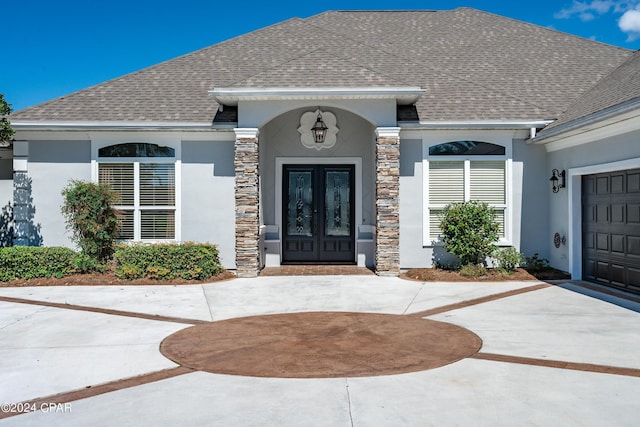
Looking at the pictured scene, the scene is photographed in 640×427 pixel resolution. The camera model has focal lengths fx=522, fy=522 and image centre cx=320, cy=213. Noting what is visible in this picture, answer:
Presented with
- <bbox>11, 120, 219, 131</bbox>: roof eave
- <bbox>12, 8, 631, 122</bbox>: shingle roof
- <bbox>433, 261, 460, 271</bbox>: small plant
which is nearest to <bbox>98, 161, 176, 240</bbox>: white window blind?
<bbox>11, 120, 219, 131</bbox>: roof eave

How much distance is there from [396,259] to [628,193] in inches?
182

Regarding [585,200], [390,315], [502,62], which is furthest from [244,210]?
[502,62]

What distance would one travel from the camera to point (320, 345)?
6086 mm

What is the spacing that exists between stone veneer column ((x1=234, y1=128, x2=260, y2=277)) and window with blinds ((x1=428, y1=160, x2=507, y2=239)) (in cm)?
407

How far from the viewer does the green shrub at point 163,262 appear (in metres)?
11.1

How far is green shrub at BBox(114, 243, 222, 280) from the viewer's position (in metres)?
11.1

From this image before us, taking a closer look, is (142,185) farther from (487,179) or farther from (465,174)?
(487,179)

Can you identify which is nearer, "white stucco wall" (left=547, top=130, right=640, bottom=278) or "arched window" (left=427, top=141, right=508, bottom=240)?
"white stucco wall" (left=547, top=130, right=640, bottom=278)

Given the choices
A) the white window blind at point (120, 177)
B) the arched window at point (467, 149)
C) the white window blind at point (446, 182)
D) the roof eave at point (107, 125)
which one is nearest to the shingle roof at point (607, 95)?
the arched window at point (467, 149)

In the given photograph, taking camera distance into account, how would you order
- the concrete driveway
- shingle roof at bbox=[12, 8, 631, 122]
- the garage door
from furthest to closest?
shingle roof at bbox=[12, 8, 631, 122], the garage door, the concrete driveway

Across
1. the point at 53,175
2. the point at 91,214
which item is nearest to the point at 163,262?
the point at 91,214

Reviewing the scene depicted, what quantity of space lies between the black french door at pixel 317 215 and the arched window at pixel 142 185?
2.91m

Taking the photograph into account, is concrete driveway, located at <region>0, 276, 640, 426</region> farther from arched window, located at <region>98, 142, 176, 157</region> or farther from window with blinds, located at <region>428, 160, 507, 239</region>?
arched window, located at <region>98, 142, 176, 157</region>

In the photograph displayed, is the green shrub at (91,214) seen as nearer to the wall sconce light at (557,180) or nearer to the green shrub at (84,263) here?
the green shrub at (84,263)
